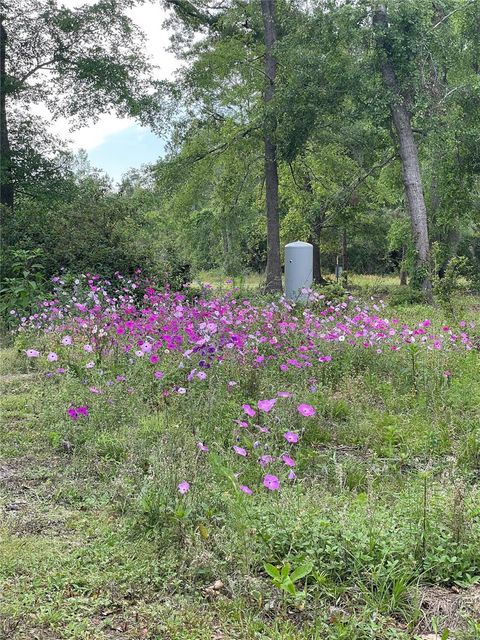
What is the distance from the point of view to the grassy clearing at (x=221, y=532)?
182 centimetres

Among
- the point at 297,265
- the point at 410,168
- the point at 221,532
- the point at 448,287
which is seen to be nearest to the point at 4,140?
the point at 297,265

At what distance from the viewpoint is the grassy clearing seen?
1823 millimetres

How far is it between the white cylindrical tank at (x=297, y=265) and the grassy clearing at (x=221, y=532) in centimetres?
854

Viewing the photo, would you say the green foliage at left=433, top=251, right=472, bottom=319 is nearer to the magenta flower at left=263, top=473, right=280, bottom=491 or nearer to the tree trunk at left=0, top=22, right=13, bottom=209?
the magenta flower at left=263, top=473, right=280, bottom=491

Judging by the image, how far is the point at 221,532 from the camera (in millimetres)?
2213

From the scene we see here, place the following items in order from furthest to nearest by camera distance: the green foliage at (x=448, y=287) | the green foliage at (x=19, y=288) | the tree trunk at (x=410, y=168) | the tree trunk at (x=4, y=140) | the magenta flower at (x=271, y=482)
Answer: the tree trunk at (x=410, y=168) < the tree trunk at (x=4, y=140) < the green foliage at (x=19, y=288) < the green foliage at (x=448, y=287) < the magenta flower at (x=271, y=482)

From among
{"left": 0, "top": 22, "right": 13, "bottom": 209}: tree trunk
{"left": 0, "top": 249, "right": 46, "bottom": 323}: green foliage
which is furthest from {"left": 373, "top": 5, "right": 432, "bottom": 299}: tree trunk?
{"left": 0, "top": 249, "right": 46, "bottom": 323}: green foliage

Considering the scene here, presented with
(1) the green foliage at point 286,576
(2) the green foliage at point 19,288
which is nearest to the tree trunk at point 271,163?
(2) the green foliage at point 19,288

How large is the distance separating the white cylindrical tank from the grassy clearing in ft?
28.0

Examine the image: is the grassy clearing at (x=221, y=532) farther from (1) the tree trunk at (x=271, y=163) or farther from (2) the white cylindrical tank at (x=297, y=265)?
(1) the tree trunk at (x=271, y=163)

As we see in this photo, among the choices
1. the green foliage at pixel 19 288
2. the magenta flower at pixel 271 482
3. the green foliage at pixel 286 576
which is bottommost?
the green foliage at pixel 286 576

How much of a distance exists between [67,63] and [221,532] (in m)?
12.3

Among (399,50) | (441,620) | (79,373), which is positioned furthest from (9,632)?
(399,50)

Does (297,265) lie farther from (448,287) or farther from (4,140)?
(4,140)
